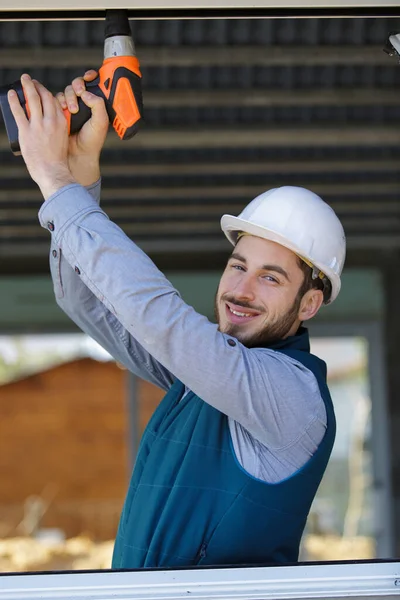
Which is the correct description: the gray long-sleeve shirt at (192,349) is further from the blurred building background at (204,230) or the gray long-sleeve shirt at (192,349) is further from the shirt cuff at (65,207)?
the blurred building background at (204,230)

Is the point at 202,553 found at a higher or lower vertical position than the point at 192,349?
lower

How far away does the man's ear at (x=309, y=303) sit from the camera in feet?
7.16

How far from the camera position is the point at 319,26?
3.22 metres

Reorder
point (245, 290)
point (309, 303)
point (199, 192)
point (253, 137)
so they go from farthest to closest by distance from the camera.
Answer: point (199, 192) < point (253, 137) < point (309, 303) < point (245, 290)

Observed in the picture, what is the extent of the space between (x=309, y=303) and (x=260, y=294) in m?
0.17

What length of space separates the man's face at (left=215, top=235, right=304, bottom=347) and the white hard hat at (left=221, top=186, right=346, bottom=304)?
35mm

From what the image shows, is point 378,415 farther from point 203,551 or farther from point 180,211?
point 203,551

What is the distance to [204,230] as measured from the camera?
5852mm

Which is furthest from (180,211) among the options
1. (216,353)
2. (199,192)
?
(216,353)

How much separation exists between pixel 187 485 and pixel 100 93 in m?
0.81

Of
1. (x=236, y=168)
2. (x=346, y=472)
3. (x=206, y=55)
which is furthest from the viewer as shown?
(x=346, y=472)

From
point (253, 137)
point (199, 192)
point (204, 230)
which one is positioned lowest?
point (204, 230)

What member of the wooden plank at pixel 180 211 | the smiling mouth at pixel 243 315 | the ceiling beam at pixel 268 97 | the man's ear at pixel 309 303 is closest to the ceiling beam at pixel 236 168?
the wooden plank at pixel 180 211

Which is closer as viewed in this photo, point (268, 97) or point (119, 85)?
point (119, 85)
